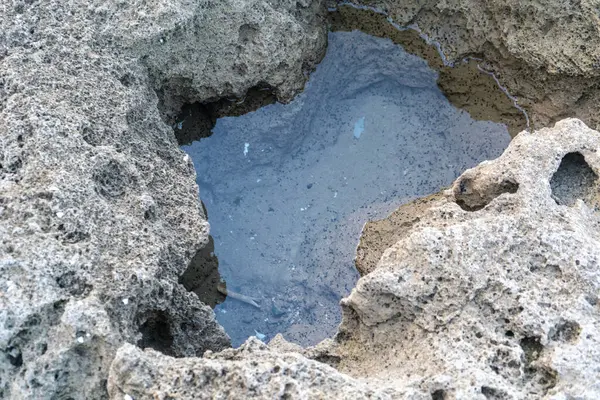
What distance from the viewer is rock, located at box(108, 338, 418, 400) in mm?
1925

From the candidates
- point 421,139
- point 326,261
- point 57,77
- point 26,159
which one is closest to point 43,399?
point 26,159

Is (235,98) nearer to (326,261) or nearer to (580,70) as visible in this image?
(326,261)

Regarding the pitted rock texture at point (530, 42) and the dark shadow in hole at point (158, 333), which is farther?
the pitted rock texture at point (530, 42)

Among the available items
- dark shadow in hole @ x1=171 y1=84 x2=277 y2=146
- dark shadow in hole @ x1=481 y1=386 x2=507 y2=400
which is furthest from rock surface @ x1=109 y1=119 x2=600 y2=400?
dark shadow in hole @ x1=171 y1=84 x2=277 y2=146

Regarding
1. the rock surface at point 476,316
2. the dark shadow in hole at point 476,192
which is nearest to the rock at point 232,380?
the rock surface at point 476,316

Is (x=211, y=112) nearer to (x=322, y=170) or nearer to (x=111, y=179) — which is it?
(x=322, y=170)

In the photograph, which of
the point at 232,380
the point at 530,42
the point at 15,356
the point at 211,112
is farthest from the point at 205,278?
the point at 530,42

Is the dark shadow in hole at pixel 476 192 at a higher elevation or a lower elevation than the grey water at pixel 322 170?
higher

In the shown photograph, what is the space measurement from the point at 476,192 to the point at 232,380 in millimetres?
1318

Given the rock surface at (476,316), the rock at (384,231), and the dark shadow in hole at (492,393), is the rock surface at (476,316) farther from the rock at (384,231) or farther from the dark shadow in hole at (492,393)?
the rock at (384,231)

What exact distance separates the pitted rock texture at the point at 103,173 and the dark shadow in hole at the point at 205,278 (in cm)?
58

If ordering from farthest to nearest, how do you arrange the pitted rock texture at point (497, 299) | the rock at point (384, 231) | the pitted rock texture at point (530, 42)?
the rock at point (384, 231) < the pitted rock texture at point (530, 42) < the pitted rock texture at point (497, 299)

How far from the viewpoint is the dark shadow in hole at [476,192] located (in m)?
→ 2.55

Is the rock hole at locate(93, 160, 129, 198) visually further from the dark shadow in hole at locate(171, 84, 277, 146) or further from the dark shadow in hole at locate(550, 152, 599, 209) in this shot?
the dark shadow in hole at locate(550, 152, 599, 209)
